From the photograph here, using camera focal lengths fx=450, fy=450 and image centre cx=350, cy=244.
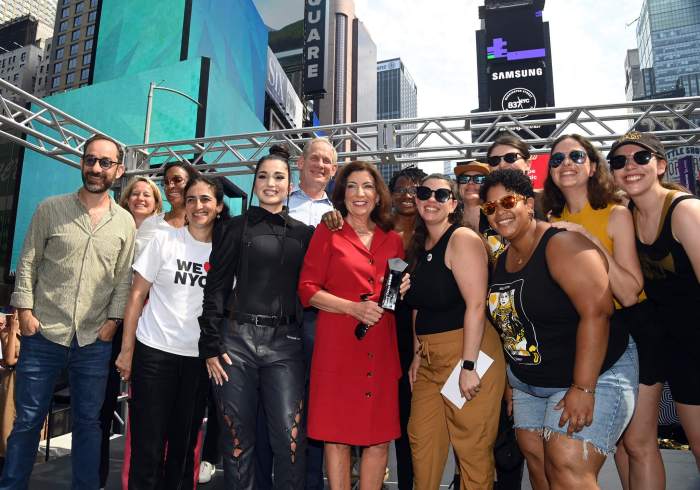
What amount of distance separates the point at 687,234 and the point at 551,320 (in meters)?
0.81

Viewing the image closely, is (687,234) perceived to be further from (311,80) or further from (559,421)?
(311,80)

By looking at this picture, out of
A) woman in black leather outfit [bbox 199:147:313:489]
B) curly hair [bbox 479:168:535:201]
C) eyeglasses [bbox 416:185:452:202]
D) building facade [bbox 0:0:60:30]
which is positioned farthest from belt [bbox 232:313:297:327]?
building facade [bbox 0:0:60:30]

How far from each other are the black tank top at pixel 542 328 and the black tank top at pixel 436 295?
39cm

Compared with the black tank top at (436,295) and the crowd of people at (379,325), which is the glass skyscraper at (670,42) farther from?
the black tank top at (436,295)

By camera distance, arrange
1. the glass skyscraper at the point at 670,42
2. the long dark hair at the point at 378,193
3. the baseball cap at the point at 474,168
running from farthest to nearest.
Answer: the glass skyscraper at the point at 670,42 → the baseball cap at the point at 474,168 → the long dark hair at the point at 378,193

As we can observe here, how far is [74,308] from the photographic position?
3.14m

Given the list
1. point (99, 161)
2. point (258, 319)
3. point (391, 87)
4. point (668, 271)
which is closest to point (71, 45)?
point (99, 161)

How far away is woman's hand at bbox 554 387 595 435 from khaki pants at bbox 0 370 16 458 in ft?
16.1

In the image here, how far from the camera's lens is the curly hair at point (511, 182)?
2.39 meters

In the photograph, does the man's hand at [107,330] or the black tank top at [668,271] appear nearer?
the black tank top at [668,271]

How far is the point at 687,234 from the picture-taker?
7.26 ft

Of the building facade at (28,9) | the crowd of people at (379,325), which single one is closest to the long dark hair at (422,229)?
the crowd of people at (379,325)

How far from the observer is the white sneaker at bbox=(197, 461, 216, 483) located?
418 centimetres

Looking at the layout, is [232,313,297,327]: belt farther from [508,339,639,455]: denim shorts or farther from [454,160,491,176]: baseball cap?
[454,160,491,176]: baseball cap
